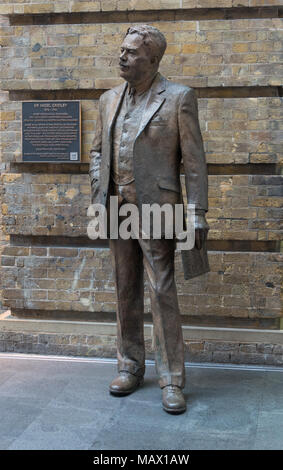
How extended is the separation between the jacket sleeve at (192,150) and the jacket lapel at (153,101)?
0.15m

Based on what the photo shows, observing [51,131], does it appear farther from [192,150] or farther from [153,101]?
[192,150]

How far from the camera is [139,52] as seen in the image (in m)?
4.12

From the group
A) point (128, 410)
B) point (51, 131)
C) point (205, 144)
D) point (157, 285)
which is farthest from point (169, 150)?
point (128, 410)

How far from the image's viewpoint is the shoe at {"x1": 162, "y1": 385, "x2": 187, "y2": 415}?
414 centimetres

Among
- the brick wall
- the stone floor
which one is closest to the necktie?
the brick wall

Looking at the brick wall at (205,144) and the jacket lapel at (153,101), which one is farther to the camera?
the brick wall at (205,144)

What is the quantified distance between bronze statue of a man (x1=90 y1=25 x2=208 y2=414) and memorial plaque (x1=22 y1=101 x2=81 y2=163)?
906 millimetres

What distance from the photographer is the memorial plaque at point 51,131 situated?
5359 mm

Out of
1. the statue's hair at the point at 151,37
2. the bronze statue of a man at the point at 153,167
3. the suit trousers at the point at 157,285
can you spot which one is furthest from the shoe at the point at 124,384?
the statue's hair at the point at 151,37

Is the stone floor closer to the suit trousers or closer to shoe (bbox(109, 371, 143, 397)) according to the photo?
shoe (bbox(109, 371, 143, 397))

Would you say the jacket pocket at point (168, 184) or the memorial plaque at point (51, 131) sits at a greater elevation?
the memorial plaque at point (51, 131)

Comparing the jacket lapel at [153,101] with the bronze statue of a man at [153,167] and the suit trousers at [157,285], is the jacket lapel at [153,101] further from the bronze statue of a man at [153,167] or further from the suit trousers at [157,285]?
the suit trousers at [157,285]

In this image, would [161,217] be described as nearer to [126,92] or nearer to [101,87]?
[126,92]

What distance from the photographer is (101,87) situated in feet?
17.5
